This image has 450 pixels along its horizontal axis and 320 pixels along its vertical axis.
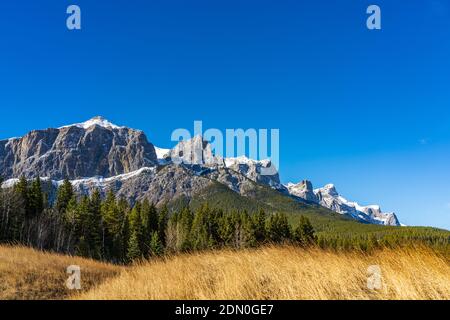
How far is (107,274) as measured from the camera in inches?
664

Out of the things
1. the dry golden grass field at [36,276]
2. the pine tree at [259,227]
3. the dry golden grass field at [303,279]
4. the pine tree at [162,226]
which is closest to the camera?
the dry golden grass field at [303,279]

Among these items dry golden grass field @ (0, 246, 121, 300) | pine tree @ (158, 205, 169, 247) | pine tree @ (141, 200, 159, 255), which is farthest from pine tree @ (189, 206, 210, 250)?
Result: dry golden grass field @ (0, 246, 121, 300)

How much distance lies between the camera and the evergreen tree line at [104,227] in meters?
57.6

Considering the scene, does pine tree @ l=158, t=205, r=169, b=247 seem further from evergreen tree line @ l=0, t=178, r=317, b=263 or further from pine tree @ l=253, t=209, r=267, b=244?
pine tree @ l=253, t=209, r=267, b=244

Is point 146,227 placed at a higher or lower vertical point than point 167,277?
lower

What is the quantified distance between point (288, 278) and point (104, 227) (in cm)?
6476

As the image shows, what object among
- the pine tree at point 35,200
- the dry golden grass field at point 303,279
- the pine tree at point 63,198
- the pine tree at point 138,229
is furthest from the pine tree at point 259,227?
the dry golden grass field at point 303,279

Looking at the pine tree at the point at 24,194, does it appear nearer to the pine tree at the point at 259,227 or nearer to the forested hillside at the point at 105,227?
the forested hillside at the point at 105,227

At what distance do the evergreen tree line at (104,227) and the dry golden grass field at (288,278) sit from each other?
140 feet
